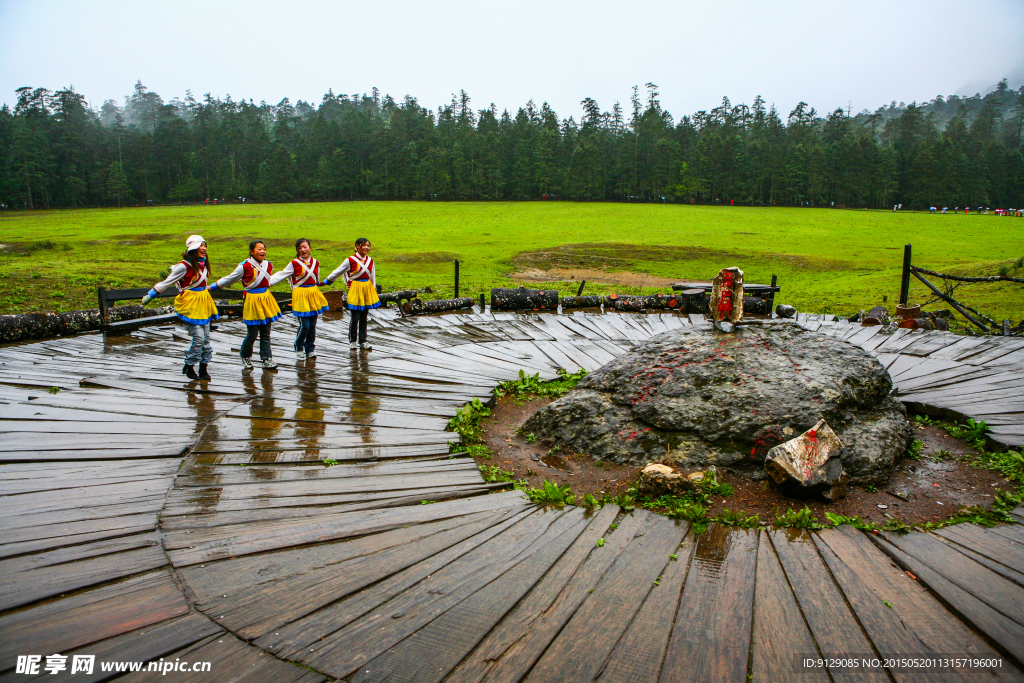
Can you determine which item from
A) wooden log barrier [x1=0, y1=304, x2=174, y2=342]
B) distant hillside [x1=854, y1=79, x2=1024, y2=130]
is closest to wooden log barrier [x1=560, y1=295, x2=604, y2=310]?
wooden log barrier [x1=0, y1=304, x2=174, y2=342]

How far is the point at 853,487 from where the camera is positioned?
4652 millimetres

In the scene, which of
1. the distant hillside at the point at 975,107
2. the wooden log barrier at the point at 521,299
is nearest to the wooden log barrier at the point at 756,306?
the wooden log barrier at the point at 521,299

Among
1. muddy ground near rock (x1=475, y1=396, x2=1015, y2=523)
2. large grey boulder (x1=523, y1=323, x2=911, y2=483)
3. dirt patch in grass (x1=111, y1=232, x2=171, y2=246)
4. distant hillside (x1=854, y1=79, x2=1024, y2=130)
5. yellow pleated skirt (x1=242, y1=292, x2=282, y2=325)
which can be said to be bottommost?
muddy ground near rock (x1=475, y1=396, x2=1015, y2=523)

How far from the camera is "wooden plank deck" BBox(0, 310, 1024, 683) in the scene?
2693mm

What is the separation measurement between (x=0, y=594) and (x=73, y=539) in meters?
0.55

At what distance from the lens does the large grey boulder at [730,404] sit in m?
4.94

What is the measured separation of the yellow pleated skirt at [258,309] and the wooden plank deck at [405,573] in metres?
2.12

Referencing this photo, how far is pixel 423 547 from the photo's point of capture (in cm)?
361

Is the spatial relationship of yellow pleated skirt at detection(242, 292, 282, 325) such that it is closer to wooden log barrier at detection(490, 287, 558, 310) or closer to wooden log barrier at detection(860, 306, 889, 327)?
wooden log barrier at detection(490, 287, 558, 310)

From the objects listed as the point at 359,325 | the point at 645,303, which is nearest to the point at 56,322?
the point at 359,325

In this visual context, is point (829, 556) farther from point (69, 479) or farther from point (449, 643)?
point (69, 479)

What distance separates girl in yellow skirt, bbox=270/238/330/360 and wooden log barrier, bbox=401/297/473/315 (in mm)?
3581

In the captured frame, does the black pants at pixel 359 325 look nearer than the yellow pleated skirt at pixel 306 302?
No

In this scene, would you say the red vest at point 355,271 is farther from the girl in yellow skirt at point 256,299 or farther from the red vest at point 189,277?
the red vest at point 189,277
